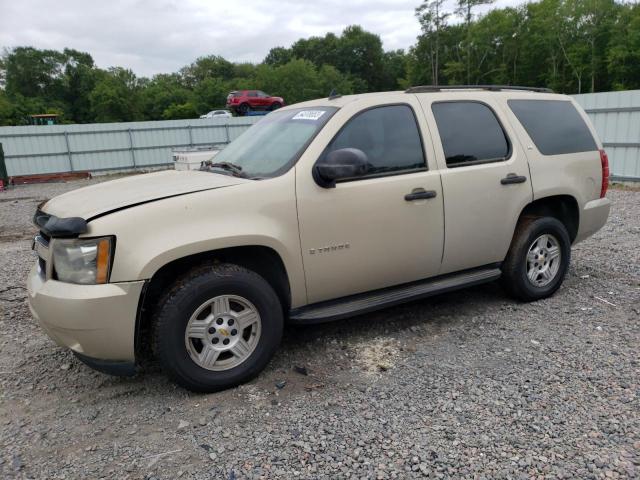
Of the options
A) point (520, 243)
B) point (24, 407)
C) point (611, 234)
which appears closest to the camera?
point (24, 407)

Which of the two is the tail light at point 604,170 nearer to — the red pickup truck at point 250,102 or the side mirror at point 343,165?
the side mirror at point 343,165

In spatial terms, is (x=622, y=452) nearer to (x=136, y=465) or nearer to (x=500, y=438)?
(x=500, y=438)

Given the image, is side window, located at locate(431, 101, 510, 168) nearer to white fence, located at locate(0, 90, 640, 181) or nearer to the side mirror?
the side mirror

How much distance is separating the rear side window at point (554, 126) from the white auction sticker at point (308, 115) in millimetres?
1879

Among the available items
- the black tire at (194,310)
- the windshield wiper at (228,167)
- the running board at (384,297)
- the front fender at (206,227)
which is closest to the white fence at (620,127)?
the running board at (384,297)

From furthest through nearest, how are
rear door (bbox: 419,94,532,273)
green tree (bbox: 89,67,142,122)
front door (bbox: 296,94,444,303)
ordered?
green tree (bbox: 89,67,142,122) → rear door (bbox: 419,94,532,273) → front door (bbox: 296,94,444,303)

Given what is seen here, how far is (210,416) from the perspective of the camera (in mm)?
2908

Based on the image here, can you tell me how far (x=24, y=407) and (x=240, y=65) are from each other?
100 meters

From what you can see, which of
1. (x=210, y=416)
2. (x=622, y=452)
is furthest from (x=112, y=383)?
(x=622, y=452)

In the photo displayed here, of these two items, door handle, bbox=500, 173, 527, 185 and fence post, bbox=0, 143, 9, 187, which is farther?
fence post, bbox=0, 143, 9, 187

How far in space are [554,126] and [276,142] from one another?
8.73 feet

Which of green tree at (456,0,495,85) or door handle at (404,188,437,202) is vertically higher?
green tree at (456,0,495,85)

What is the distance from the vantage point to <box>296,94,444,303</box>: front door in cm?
330

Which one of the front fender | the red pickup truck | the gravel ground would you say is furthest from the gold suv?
the red pickup truck
